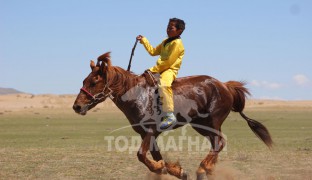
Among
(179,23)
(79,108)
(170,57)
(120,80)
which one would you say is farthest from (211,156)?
(79,108)

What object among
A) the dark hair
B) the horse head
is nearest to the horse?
the horse head

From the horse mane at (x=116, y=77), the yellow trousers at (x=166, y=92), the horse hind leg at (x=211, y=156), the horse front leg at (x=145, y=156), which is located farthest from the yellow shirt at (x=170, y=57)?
the horse hind leg at (x=211, y=156)

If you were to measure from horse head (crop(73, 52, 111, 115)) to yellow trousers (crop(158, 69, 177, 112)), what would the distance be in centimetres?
82

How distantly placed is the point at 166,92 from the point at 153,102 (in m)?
0.26

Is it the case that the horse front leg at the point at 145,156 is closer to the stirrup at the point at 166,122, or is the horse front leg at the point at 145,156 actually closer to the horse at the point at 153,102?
the horse at the point at 153,102

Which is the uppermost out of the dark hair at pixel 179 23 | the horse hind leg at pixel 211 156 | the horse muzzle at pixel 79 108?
the dark hair at pixel 179 23

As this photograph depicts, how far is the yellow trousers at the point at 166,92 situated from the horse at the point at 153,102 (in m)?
0.12

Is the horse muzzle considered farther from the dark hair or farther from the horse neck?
the dark hair

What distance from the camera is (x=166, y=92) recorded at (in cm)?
848

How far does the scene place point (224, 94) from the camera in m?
9.71

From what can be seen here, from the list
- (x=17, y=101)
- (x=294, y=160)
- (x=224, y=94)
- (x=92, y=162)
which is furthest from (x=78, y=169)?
(x=17, y=101)

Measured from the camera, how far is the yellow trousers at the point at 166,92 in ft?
27.7

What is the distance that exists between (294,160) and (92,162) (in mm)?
4704

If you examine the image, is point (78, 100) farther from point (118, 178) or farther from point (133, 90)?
point (118, 178)
